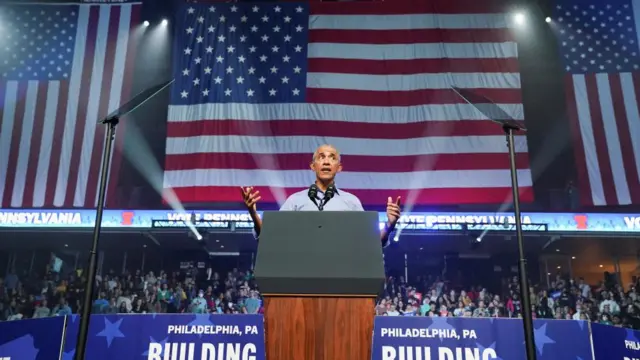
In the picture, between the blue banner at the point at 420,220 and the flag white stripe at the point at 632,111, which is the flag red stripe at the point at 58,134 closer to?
the blue banner at the point at 420,220

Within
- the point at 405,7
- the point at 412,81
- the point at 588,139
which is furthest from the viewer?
the point at 588,139

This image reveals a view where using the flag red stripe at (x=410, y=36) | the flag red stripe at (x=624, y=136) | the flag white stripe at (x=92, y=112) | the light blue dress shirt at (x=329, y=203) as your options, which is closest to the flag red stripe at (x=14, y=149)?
A: the flag white stripe at (x=92, y=112)

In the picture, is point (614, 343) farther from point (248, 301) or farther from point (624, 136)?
point (248, 301)

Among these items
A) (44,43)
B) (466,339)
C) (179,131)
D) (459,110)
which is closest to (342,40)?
(459,110)

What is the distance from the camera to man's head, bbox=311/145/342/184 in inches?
111

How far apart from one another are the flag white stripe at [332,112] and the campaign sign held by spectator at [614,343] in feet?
20.0

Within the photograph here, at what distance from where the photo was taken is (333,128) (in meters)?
10.4

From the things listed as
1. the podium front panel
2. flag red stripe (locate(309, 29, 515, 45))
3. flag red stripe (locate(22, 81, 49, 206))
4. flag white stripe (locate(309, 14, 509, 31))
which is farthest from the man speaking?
flag red stripe (locate(22, 81, 49, 206))

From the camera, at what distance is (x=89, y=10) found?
463 inches

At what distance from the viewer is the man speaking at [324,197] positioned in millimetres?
2558

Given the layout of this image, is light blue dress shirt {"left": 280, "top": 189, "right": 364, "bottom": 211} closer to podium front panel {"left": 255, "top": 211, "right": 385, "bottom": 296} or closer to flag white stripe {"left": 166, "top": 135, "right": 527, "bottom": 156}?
podium front panel {"left": 255, "top": 211, "right": 385, "bottom": 296}

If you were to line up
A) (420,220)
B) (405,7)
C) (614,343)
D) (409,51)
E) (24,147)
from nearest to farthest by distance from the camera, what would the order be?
(614,343) → (409,51) → (405,7) → (24,147) → (420,220)

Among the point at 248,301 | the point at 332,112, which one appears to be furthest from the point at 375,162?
the point at 248,301

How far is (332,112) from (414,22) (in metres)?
2.65
